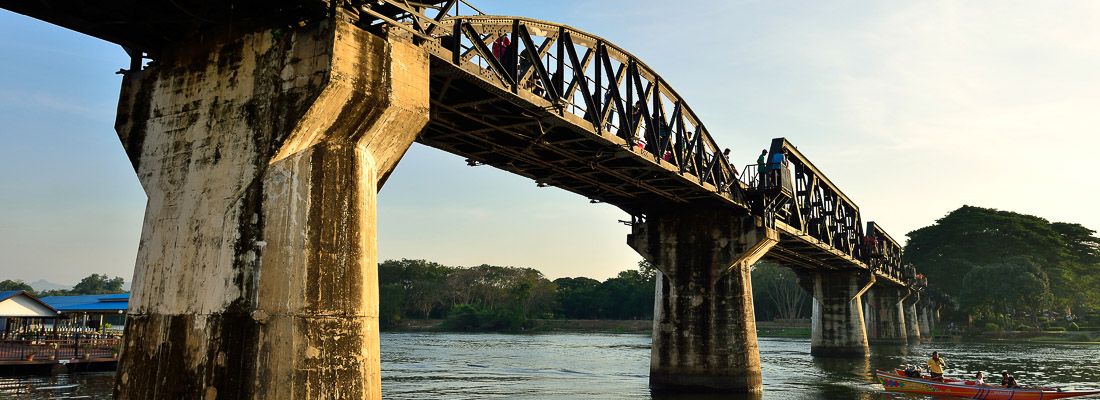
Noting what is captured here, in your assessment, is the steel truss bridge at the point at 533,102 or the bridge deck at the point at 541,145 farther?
the bridge deck at the point at 541,145

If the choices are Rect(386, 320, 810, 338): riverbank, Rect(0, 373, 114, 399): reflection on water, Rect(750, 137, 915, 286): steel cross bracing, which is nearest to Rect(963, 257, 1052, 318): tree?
Rect(386, 320, 810, 338): riverbank

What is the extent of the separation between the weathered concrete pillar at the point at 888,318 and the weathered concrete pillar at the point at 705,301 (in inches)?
2749

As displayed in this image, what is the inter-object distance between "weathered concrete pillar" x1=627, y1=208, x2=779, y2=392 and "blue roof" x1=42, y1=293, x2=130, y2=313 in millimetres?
33580

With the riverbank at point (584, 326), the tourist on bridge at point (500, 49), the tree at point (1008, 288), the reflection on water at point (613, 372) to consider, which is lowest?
the reflection on water at point (613, 372)

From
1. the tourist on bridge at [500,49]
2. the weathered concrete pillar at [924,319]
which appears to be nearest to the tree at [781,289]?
the weathered concrete pillar at [924,319]

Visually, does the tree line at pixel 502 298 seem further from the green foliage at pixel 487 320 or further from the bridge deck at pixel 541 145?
the bridge deck at pixel 541 145

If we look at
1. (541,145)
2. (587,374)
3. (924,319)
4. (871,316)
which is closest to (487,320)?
(871,316)

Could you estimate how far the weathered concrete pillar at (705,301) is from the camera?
34.4m

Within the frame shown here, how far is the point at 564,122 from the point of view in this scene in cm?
2158

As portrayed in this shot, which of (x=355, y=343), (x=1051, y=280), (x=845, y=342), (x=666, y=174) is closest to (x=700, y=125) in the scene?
(x=666, y=174)

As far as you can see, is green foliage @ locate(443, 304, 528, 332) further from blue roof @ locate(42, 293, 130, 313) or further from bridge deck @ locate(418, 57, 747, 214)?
bridge deck @ locate(418, 57, 747, 214)

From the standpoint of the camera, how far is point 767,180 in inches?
1497

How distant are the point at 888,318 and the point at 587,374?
65565mm

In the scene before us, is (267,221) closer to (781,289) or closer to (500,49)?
(500,49)
